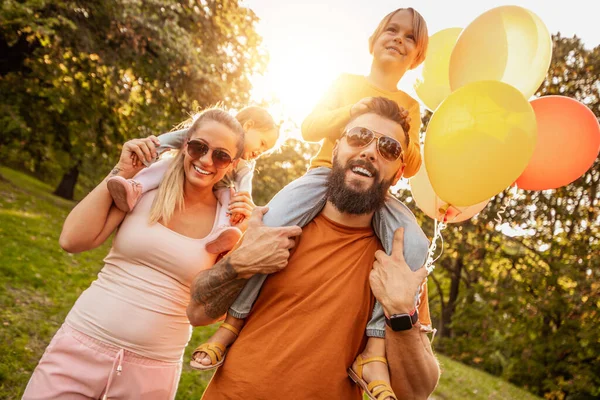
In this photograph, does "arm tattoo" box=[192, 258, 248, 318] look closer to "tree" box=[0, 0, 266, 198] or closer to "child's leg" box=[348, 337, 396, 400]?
"child's leg" box=[348, 337, 396, 400]

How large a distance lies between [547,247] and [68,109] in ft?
44.5

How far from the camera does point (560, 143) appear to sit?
2.78 metres

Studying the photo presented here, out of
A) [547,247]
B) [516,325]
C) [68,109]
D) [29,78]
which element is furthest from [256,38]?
[516,325]

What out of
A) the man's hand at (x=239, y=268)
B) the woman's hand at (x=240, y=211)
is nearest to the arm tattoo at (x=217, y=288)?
the man's hand at (x=239, y=268)

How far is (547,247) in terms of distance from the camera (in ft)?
46.1

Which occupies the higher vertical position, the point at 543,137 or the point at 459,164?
the point at 543,137

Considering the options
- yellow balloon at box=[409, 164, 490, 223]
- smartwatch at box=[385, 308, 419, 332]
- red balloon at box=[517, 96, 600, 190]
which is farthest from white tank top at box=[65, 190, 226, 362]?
red balloon at box=[517, 96, 600, 190]

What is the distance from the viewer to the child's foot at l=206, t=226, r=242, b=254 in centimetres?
229

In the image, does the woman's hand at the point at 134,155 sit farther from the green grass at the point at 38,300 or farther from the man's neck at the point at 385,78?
the green grass at the point at 38,300

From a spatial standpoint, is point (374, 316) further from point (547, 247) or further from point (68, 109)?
point (547, 247)

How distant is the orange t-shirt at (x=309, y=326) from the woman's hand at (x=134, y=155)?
0.88m

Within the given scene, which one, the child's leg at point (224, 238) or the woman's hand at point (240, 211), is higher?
the woman's hand at point (240, 211)

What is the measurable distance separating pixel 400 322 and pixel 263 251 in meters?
0.62

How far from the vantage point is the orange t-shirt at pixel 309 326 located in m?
1.89
